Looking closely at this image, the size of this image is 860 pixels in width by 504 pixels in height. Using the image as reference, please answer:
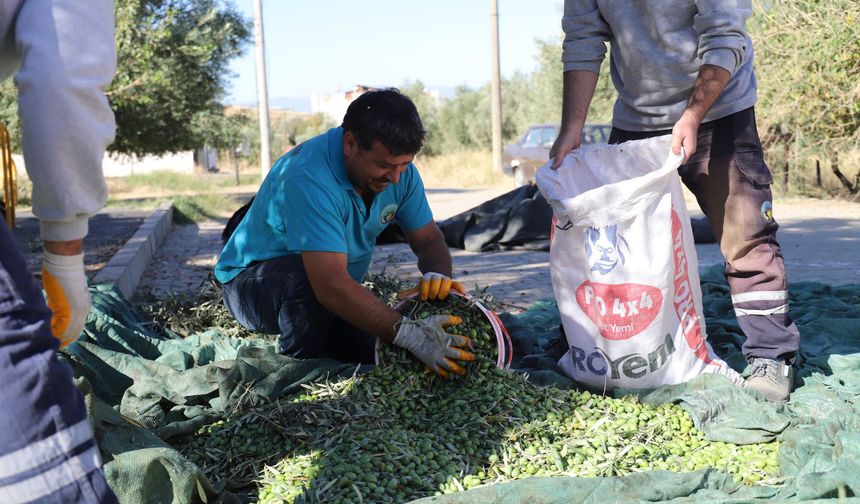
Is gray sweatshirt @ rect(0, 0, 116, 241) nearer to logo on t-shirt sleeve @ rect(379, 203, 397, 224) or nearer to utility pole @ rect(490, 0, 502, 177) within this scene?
logo on t-shirt sleeve @ rect(379, 203, 397, 224)

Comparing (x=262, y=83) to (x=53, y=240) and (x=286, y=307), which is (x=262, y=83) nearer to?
(x=286, y=307)

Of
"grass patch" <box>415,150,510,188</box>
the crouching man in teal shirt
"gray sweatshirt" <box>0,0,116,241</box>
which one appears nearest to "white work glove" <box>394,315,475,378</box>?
the crouching man in teal shirt

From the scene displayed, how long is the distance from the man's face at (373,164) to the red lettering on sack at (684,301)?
101 centimetres

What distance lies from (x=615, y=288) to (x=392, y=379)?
2.82ft

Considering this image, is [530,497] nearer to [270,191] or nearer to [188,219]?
[270,191]

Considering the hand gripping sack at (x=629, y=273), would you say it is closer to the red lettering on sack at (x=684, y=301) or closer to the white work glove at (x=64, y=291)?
the red lettering on sack at (x=684, y=301)

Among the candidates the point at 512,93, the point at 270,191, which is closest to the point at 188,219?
the point at 270,191

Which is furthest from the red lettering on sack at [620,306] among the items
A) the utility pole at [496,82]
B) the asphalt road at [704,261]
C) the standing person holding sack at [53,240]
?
the utility pole at [496,82]

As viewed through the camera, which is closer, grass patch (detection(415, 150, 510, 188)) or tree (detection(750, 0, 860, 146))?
tree (detection(750, 0, 860, 146))

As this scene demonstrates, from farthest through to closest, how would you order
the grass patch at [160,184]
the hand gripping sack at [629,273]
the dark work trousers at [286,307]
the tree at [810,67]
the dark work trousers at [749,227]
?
the grass patch at [160,184]
the tree at [810,67]
the dark work trousers at [286,307]
the dark work trousers at [749,227]
the hand gripping sack at [629,273]

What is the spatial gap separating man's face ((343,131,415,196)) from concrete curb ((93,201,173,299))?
101 inches

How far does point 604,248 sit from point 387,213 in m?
0.94

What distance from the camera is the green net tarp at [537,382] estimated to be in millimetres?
2168

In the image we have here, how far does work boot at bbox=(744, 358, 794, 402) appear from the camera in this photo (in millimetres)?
3074
